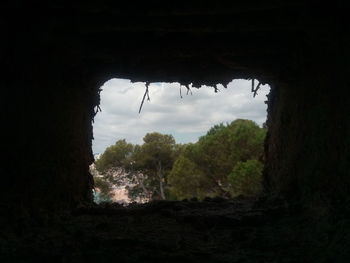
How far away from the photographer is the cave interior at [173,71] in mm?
3029

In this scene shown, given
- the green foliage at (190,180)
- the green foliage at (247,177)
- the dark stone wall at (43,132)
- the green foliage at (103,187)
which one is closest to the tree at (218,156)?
the green foliage at (190,180)

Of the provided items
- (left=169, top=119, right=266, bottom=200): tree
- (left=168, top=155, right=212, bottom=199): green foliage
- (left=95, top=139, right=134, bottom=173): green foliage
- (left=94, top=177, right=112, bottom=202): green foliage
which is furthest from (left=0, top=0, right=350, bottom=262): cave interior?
(left=94, top=177, right=112, bottom=202): green foliage

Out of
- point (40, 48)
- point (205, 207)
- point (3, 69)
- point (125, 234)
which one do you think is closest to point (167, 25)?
point (40, 48)

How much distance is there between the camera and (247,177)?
42.7 ft

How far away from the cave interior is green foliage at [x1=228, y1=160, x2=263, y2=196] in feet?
26.4

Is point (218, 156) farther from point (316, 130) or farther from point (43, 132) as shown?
point (43, 132)

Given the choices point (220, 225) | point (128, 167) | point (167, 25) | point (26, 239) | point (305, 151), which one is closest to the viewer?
point (26, 239)

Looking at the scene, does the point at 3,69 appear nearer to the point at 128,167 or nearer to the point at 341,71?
the point at 341,71

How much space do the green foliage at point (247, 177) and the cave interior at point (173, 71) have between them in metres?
8.05

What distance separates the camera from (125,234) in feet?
10.8

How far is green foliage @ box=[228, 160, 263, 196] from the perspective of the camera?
12.8 meters

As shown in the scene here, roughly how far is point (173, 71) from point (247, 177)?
29.3 feet

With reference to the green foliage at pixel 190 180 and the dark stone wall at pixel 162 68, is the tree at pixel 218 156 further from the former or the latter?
the dark stone wall at pixel 162 68

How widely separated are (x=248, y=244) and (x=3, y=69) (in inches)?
118
